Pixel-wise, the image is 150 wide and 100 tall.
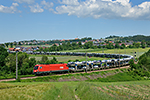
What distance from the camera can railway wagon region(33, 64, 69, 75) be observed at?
44.4 metres

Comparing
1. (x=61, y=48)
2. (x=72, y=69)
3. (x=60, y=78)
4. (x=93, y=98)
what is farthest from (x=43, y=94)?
(x=61, y=48)

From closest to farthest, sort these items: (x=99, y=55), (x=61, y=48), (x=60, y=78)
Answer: (x=60, y=78) → (x=99, y=55) → (x=61, y=48)

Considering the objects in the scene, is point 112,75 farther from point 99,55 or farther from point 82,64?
point 99,55

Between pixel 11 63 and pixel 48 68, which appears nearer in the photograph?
pixel 48 68

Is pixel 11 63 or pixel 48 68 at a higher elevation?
pixel 11 63

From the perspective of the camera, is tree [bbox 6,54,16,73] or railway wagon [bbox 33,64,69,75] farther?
tree [bbox 6,54,16,73]

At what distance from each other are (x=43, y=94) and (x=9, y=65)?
4071 centimetres

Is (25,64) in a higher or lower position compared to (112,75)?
higher

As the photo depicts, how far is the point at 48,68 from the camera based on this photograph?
46500mm

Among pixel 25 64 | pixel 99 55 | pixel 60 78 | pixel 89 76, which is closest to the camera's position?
pixel 60 78

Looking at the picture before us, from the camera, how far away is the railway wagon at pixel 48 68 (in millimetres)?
44441

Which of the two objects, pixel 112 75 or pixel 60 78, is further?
pixel 112 75

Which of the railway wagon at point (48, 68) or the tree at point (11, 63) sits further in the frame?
the tree at point (11, 63)

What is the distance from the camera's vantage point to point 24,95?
64.0 feet
